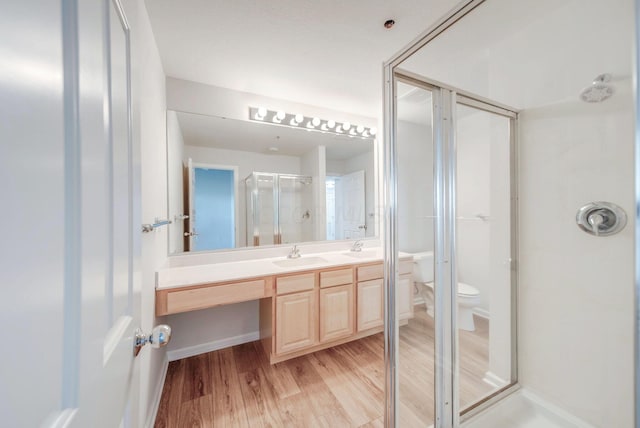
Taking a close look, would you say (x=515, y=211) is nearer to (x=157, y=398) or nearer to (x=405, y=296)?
(x=405, y=296)

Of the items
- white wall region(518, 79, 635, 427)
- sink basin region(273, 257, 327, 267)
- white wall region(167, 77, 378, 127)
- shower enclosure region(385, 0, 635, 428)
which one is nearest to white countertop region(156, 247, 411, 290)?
sink basin region(273, 257, 327, 267)

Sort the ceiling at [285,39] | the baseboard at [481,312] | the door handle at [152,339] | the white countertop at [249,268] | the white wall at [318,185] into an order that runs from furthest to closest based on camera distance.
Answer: the white wall at [318,185] → the baseboard at [481,312] → the white countertop at [249,268] → the ceiling at [285,39] → the door handle at [152,339]

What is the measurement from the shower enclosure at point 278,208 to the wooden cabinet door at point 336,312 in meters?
0.70

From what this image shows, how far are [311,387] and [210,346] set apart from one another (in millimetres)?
1005

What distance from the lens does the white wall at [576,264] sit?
1187mm

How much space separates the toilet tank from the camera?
151 centimetres

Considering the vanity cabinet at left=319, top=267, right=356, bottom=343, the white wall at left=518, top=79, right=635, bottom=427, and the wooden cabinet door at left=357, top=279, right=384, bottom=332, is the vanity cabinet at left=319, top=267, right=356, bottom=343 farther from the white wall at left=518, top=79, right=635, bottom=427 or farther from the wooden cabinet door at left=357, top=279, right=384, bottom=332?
the white wall at left=518, top=79, right=635, bottom=427

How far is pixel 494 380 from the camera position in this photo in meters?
1.63

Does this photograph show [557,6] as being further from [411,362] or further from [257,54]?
[411,362]

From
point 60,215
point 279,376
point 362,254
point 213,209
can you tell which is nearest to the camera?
point 60,215

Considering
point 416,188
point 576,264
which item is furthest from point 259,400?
point 576,264

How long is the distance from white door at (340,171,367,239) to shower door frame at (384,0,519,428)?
1.41 m

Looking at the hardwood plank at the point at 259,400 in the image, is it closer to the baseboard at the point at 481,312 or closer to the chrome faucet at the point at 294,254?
the chrome faucet at the point at 294,254

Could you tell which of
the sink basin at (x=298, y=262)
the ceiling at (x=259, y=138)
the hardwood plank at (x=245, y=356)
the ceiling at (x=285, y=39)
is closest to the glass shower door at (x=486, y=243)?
the ceiling at (x=285, y=39)
